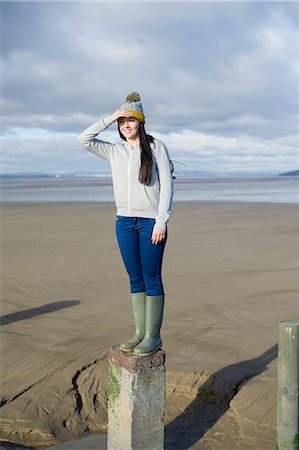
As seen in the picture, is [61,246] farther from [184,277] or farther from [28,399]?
[28,399]

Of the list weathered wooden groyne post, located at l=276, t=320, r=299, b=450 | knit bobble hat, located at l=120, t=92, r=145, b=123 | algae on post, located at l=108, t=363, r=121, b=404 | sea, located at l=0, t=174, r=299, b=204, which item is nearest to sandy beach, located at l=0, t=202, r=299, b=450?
weathered wooden groyne post, located at l=276, t=320, r=299, b=450

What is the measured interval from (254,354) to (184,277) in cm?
408

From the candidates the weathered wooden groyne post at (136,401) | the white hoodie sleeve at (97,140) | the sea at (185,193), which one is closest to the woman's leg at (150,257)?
the weathered wooden groyne post at (136,401)

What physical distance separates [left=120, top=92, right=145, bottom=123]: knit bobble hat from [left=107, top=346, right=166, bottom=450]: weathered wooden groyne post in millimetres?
1934

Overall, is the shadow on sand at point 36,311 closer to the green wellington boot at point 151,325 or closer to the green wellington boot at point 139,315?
the green wellington boot at point 139,315

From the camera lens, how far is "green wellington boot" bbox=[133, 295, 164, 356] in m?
4.55

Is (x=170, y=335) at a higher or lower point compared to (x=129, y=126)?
lower

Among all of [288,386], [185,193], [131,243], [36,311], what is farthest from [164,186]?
[185,193]

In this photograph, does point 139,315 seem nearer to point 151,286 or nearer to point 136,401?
point 151,286

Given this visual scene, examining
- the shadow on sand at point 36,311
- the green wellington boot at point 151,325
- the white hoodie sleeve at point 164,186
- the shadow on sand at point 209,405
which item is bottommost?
the shadow on sand at point 209,405

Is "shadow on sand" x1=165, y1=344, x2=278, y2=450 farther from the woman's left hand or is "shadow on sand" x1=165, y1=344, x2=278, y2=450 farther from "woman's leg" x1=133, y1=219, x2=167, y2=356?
the woman's left hand

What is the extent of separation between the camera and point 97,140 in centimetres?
469

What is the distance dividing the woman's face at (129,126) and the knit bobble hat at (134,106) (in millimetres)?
46

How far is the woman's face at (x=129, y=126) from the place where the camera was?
179 inches
